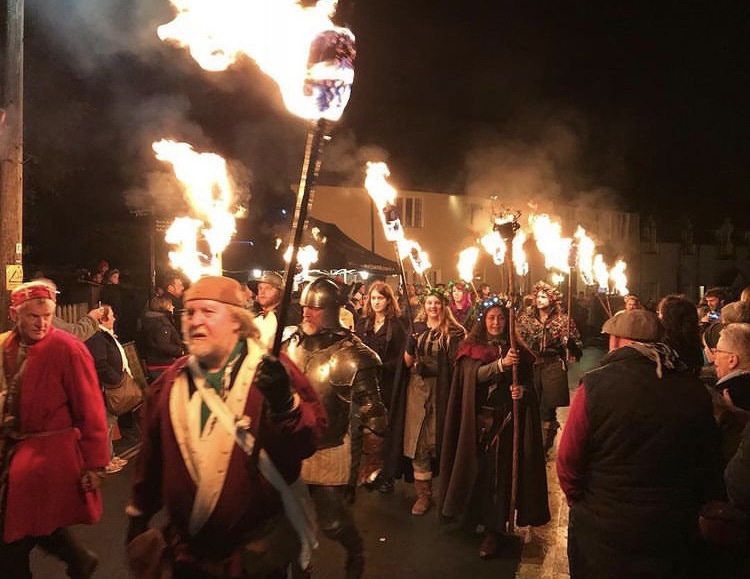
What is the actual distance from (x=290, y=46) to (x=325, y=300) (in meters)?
2.05

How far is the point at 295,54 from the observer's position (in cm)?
301

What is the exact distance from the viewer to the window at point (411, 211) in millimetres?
32281

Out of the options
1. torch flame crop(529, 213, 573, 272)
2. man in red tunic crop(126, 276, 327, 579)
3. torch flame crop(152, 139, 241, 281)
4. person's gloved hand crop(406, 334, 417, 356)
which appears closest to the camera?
man in red tunic crop(126, 276, 327, 579)

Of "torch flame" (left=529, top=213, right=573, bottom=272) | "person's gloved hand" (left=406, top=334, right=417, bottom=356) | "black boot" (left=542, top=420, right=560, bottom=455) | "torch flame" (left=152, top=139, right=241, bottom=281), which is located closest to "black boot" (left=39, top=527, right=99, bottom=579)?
"torch flame" (left=152, top=139, right=241, bottom=281)

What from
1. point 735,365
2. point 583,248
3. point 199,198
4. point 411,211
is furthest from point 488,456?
point 411,211

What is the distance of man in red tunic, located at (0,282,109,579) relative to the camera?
4047 mm

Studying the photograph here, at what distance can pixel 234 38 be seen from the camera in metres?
3.29

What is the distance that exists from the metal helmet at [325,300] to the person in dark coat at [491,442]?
1569 mm

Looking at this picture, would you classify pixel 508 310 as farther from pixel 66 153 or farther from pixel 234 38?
pixel 66 153

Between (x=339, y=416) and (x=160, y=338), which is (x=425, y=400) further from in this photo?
(x=160, y=338)

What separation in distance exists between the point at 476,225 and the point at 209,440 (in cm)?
3280

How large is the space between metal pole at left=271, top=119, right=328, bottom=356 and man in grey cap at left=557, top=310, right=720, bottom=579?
1.65 meters

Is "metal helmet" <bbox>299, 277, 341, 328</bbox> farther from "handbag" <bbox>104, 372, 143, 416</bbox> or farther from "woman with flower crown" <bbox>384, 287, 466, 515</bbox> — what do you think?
"handbag" <bbox>104, 372, 143, 416</bbox>

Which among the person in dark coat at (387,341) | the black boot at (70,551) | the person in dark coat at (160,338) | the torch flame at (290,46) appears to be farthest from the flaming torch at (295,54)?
the person in dark coat at (160,338)
